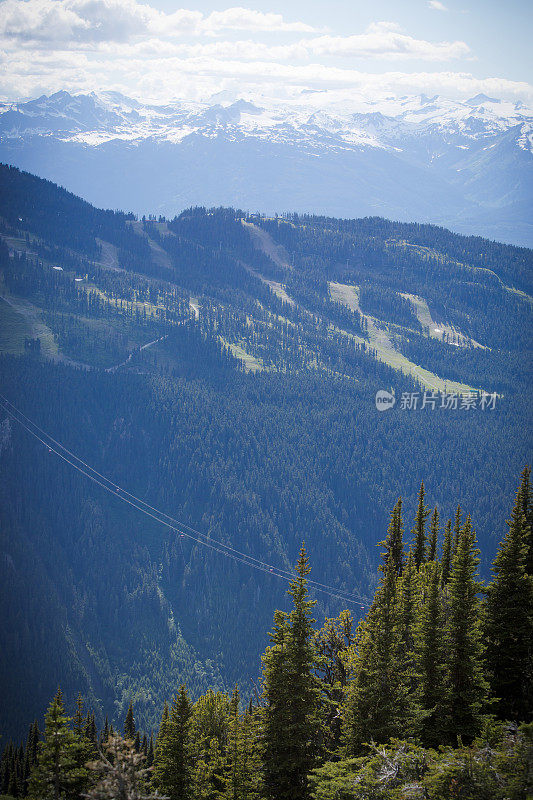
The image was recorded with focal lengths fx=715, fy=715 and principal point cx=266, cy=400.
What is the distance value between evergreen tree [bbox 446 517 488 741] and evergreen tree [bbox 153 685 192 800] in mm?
18103

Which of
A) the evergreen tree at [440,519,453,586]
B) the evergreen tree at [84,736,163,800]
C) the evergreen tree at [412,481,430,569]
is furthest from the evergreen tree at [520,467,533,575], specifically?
the evergreen tree at [84,736,163,800]

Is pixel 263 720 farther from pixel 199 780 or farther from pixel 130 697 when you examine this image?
pixel 130 697

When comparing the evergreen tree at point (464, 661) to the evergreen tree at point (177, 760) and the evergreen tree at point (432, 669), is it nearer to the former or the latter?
the evergreen tree at point (432, 669)

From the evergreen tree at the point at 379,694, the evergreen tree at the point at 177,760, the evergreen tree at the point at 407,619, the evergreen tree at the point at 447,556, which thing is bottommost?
Answer: the evergreen tree at the point at 177,760

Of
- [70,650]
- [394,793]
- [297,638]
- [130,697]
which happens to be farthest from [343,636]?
[70,650]

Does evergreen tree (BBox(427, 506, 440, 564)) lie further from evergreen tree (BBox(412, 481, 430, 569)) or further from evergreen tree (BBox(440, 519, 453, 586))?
evergreen tree (BBox(412, 481, 430, 569))

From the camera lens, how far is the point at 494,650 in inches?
2089

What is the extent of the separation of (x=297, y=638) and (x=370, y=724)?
23.0 ft

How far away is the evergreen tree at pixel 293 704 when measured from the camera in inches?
1841

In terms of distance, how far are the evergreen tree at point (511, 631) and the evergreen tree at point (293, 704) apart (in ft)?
45.4

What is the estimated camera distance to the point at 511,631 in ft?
174

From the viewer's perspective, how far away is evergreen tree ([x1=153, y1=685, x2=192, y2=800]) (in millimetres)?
48781

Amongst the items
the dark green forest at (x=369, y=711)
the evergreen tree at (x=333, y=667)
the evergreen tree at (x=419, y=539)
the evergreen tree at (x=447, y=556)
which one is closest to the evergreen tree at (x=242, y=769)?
the dark green forest at (x=369, y=711)

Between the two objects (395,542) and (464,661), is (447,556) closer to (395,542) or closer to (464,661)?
(395,542)
